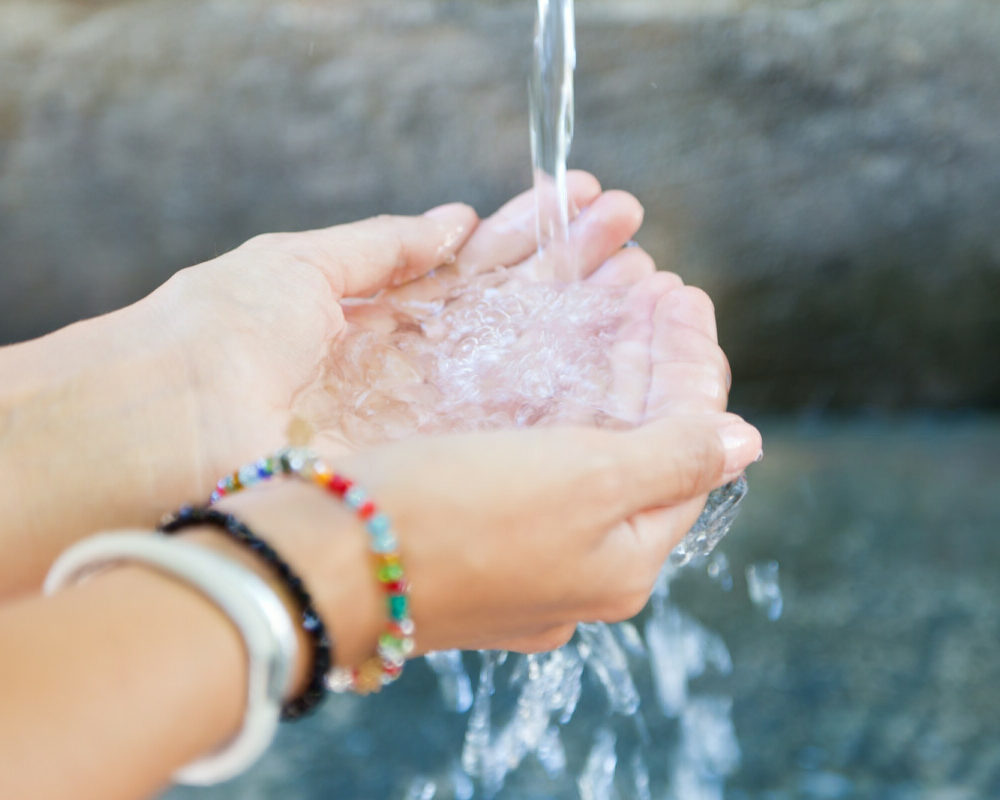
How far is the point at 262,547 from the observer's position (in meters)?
0.49

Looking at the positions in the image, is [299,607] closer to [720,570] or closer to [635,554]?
[635,554]

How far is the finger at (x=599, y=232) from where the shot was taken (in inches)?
39.6

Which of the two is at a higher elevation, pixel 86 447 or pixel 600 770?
pixel 86 447

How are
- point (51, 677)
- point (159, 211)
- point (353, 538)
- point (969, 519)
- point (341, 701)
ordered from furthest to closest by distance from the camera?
point (159, 211)
point (969, 519)
point (341, 701)
point (353, 538)
point (51, 677)

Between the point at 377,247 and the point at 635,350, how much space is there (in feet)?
0.90

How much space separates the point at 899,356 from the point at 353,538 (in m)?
1.59

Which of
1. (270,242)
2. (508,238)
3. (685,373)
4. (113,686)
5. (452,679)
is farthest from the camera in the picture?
(452,679)

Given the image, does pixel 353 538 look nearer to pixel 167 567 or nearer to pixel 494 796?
pixel 167 567

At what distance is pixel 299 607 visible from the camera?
0.48 m

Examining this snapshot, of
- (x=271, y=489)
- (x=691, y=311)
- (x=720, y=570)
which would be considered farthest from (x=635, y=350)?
(x=720, y=570)

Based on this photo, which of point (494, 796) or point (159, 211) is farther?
point (159, 211)

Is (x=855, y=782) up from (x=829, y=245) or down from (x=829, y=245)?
down

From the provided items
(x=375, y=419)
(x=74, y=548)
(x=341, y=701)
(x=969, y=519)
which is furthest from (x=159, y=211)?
(x=969, y=519)

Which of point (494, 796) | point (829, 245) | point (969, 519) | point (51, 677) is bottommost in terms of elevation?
point (494, 796)
